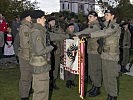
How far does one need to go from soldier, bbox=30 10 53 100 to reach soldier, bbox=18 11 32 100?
1198 millimetres

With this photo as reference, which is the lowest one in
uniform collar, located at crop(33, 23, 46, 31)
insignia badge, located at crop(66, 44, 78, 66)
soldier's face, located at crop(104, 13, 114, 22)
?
insignia badge, located at crop(66, 44, 78, 66)

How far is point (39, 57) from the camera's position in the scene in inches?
258

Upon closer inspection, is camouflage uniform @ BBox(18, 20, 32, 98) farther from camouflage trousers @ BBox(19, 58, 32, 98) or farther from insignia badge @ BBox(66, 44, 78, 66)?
insignia badge @ BBox(66, 44, 78, 66)

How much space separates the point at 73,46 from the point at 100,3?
141 feet

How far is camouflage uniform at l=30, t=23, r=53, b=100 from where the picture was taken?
6.37 metres

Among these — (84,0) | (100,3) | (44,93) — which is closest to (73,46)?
(44,93)

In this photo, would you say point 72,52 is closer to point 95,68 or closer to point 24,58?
point 95,68

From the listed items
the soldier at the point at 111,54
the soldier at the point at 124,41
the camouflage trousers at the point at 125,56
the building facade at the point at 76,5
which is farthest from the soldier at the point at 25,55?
the building facade at the point at 76,5

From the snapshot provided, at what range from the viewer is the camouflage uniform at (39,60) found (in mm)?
6367

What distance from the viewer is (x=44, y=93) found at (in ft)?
21.7

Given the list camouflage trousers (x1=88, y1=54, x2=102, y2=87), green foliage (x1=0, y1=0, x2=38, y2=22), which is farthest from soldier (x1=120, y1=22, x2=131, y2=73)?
green foliage (x1=0, y1=0, x2=38, y2=22)

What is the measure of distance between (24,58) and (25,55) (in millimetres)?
67

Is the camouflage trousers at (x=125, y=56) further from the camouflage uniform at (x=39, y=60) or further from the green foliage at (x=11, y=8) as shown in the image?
the green foliage at (x=11, y=8)

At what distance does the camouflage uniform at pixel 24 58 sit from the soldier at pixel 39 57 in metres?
1.20
